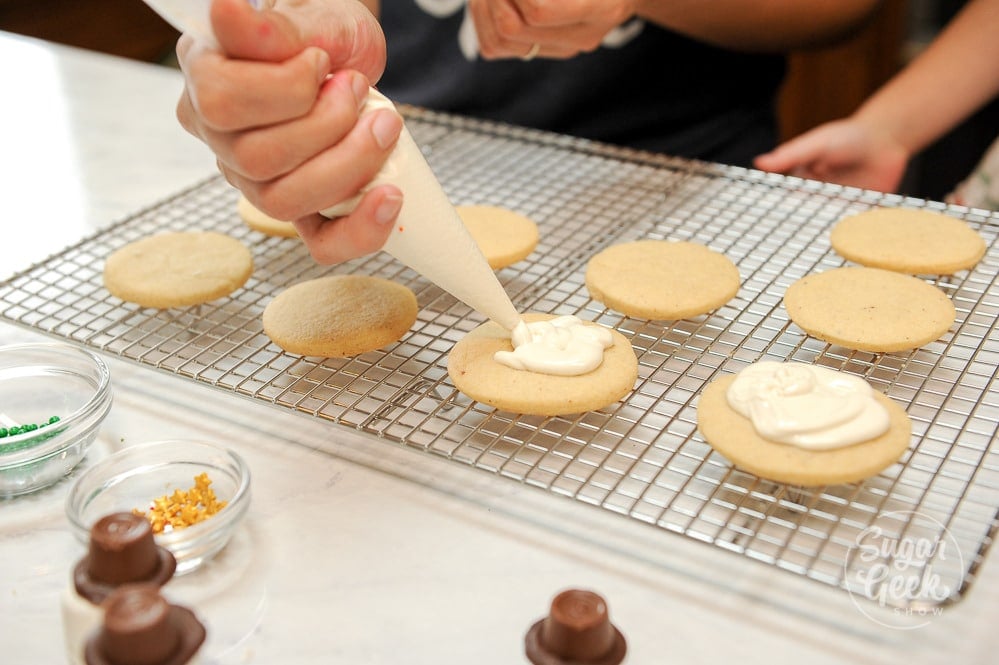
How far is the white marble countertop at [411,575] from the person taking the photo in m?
0.97

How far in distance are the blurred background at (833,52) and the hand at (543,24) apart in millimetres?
938

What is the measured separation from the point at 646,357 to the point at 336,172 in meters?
0.53

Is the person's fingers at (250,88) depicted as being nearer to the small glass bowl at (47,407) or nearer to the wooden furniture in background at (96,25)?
the small glass bowl at (47,407)

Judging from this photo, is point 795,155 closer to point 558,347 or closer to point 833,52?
point 558,347

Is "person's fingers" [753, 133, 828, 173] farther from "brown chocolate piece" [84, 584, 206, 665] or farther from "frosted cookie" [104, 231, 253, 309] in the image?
"brown chocolate piece" [84, 584, 206, 665]

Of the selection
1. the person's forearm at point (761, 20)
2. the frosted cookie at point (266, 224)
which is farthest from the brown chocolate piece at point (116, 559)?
the person's forearm at point (761, 20)

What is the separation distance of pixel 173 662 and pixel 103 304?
90 cm

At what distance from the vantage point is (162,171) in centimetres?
215

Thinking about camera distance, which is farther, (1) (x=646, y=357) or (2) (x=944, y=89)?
(2) (x=944, y=89)

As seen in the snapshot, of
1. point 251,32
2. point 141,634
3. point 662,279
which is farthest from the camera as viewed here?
point 662,279

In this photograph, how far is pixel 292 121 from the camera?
112 centimetres

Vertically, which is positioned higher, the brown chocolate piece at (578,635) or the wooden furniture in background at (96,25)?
the wooden furniture in background at (96,25)

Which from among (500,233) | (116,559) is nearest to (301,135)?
(116,559)

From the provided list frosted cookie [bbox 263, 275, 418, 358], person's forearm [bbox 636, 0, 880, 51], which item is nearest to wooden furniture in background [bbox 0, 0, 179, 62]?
person's forearm [bbox 636, 0, 880, 51]
